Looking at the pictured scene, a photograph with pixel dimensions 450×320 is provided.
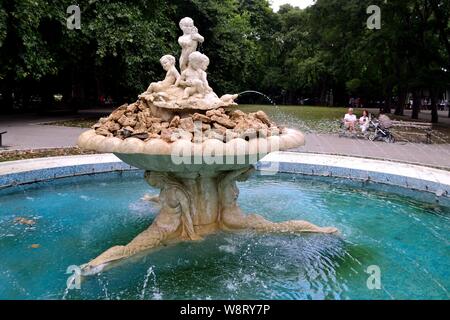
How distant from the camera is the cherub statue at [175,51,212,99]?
6109 millimetres

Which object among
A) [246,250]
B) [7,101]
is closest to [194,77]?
[246,250]

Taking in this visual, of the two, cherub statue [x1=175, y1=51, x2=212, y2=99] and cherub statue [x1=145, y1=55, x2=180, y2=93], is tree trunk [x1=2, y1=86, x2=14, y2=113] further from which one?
cherub statue [x1=175, y1=51, x2=212, y2=99]

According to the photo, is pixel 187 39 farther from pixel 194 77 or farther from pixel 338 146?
pixel 338 146

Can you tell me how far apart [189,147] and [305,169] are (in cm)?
586

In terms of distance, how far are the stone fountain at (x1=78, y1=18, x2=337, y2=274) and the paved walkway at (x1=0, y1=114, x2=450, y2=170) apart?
20.7 feet

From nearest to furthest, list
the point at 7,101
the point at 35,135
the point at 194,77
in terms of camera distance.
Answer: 1. the point at 194,77
2. the point at 35,135
3. the point at 7,101

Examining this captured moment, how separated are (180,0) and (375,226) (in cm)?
1969

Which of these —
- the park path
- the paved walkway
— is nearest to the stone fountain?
the paved walkway

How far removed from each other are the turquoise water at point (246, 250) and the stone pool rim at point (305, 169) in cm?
29

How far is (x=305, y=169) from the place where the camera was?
10.4 metres

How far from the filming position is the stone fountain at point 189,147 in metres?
5.16

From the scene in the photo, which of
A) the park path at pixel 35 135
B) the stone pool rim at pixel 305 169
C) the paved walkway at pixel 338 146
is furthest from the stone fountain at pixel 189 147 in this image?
the park path at pixel 35 135

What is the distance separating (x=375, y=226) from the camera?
22.9 ft
